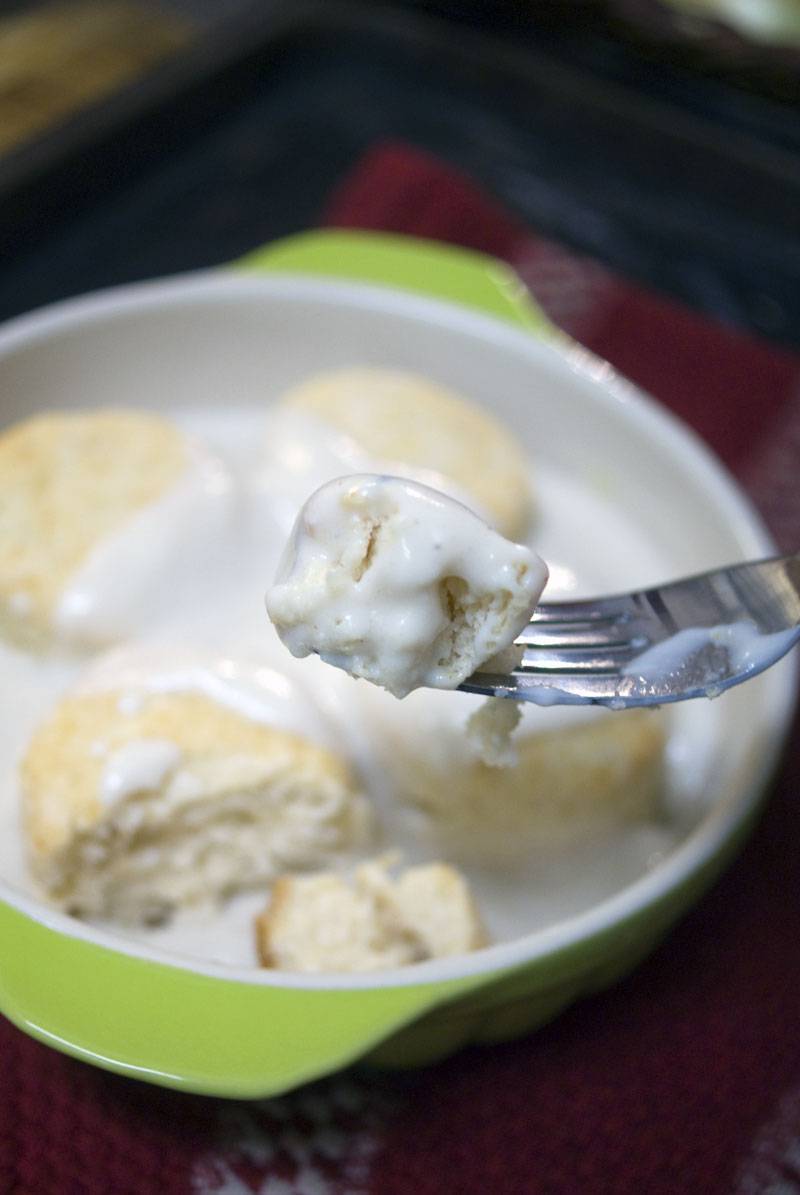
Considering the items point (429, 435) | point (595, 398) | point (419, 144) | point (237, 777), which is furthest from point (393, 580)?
point (419, 144)

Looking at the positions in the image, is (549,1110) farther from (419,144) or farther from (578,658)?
(419,144)

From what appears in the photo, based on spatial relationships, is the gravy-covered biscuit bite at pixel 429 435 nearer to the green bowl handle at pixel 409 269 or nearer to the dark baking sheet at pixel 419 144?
the green bowl handle at pixel 409 269

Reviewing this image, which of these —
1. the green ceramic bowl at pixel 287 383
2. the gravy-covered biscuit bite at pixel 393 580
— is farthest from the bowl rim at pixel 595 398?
the gravy-covered biscuit bite at pixel 393 580

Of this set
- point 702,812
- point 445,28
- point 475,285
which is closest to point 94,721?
point 702,812

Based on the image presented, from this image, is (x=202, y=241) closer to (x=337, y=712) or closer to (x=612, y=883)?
(x=337, y=712)

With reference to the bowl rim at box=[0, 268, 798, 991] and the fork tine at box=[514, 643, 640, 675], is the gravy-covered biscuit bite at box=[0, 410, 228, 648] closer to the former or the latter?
the bowl rim at box=[0, 268, 798, 991]

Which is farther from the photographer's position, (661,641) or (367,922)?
(367,922)

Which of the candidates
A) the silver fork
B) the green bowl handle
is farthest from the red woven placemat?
the green bowl handle
